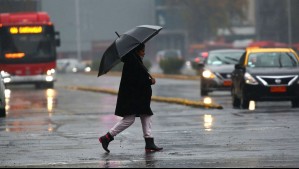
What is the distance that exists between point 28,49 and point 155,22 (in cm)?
7997

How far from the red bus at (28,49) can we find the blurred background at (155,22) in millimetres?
58377

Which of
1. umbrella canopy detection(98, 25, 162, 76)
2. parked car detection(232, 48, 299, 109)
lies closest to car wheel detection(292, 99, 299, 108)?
parked car detection(232, 48, 299, 109)

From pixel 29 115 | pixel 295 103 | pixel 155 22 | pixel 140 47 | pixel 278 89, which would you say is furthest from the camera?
pixel 155 22

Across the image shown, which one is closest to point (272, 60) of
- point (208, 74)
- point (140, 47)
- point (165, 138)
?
point (208, 74)

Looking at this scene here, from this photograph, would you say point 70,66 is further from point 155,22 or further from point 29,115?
point 29,115

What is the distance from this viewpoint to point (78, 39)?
118 m

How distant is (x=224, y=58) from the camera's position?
118 ft

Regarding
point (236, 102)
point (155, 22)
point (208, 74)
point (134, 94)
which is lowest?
point (155, 22)

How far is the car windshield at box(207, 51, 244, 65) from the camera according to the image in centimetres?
3575

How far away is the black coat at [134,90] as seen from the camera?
50.1ft

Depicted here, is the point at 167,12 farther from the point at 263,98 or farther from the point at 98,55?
the point at 263,98

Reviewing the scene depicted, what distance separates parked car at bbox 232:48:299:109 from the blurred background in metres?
77.3

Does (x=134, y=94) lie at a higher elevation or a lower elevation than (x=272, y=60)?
higher

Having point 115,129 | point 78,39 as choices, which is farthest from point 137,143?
point 78,39
